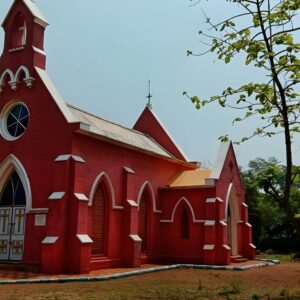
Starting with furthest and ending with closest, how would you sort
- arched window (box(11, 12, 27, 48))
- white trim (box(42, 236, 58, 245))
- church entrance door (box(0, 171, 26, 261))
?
→ arched window (box(11, 12, 27, 48))
church entrance door (box(0, 171, 26, 261))
white trim (box(42, 236, 58, 245))

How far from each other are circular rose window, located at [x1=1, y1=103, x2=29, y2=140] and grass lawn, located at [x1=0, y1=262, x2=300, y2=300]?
8.08m

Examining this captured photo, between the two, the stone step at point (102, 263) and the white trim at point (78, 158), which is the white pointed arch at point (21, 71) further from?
the stone step at point (102, 263)

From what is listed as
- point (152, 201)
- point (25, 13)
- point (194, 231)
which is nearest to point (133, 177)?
point (152, 201)

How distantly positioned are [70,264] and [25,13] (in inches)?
452

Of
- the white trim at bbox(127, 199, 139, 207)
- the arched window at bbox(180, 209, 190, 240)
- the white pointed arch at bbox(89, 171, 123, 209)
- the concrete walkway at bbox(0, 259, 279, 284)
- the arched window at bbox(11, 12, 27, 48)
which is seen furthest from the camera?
the arched window at bbox(180, 209, 190, 240)

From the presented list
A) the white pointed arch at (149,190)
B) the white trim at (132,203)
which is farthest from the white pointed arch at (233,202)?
the white trim at (132,203)

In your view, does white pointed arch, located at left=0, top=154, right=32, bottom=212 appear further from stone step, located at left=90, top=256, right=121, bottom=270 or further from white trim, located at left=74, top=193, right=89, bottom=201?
stone step, located at left=90, top=256, right=121, bottom=270

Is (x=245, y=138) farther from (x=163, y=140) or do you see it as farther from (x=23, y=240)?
(x=163, y=140)

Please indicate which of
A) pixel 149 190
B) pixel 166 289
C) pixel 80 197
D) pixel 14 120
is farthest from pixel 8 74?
pixel 166 289

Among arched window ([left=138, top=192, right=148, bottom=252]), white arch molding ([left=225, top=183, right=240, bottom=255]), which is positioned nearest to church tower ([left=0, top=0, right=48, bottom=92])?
arched window ([left=138, top=192, right=148, bottom=252])

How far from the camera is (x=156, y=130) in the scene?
102ft

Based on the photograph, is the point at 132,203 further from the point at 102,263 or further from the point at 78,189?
the point at 78,189

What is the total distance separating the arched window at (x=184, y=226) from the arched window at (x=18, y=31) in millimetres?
12186

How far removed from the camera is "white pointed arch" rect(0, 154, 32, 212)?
1938cm
